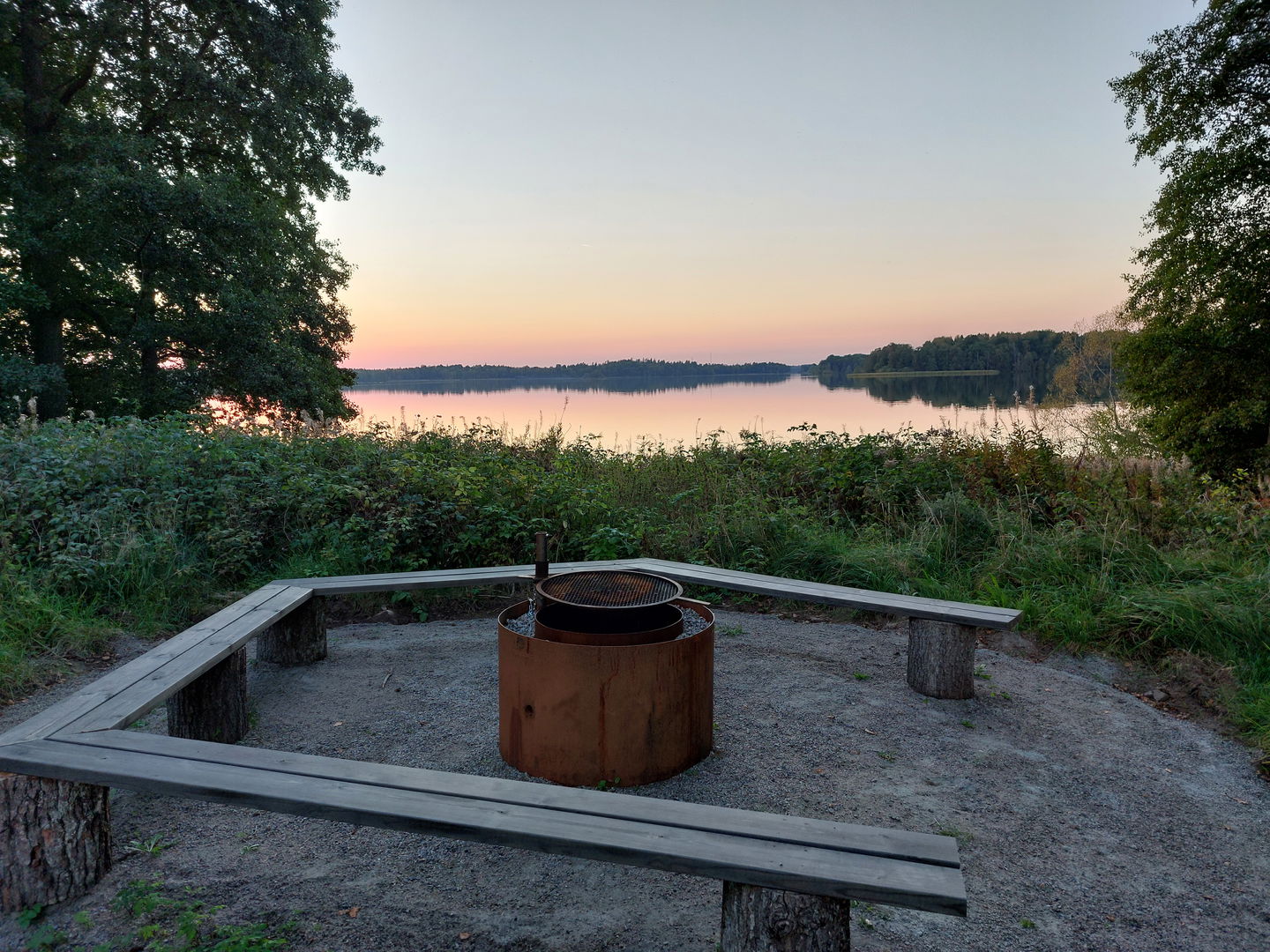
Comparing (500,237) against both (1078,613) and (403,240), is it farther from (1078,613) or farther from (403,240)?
(1078,613)

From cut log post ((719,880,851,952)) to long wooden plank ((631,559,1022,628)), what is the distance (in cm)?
198

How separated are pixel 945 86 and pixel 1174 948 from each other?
33.4 ft

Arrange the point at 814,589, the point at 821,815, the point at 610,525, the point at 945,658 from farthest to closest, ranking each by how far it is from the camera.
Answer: the point at 610,525, the point at 814,589, the point at 945,658, the point at 821,815

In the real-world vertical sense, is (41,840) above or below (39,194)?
below

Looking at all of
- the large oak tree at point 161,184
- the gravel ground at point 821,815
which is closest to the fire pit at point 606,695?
the gravel ground at point 821,815

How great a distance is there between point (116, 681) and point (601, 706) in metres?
1.61

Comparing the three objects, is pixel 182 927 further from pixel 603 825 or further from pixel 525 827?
pixel 603 825

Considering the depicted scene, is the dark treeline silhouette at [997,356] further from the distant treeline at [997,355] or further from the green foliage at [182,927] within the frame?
the green foliage at [182,927]

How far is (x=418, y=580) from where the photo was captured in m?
3.97

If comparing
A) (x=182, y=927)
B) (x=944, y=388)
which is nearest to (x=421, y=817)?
(x=182, y=927)

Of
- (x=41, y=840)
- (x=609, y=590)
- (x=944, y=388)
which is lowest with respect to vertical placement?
(x=41, y=840)

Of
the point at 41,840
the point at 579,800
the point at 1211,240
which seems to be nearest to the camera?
the point at 579,800

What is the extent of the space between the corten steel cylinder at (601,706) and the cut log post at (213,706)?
1225 mm

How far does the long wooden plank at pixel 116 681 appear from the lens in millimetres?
1956
